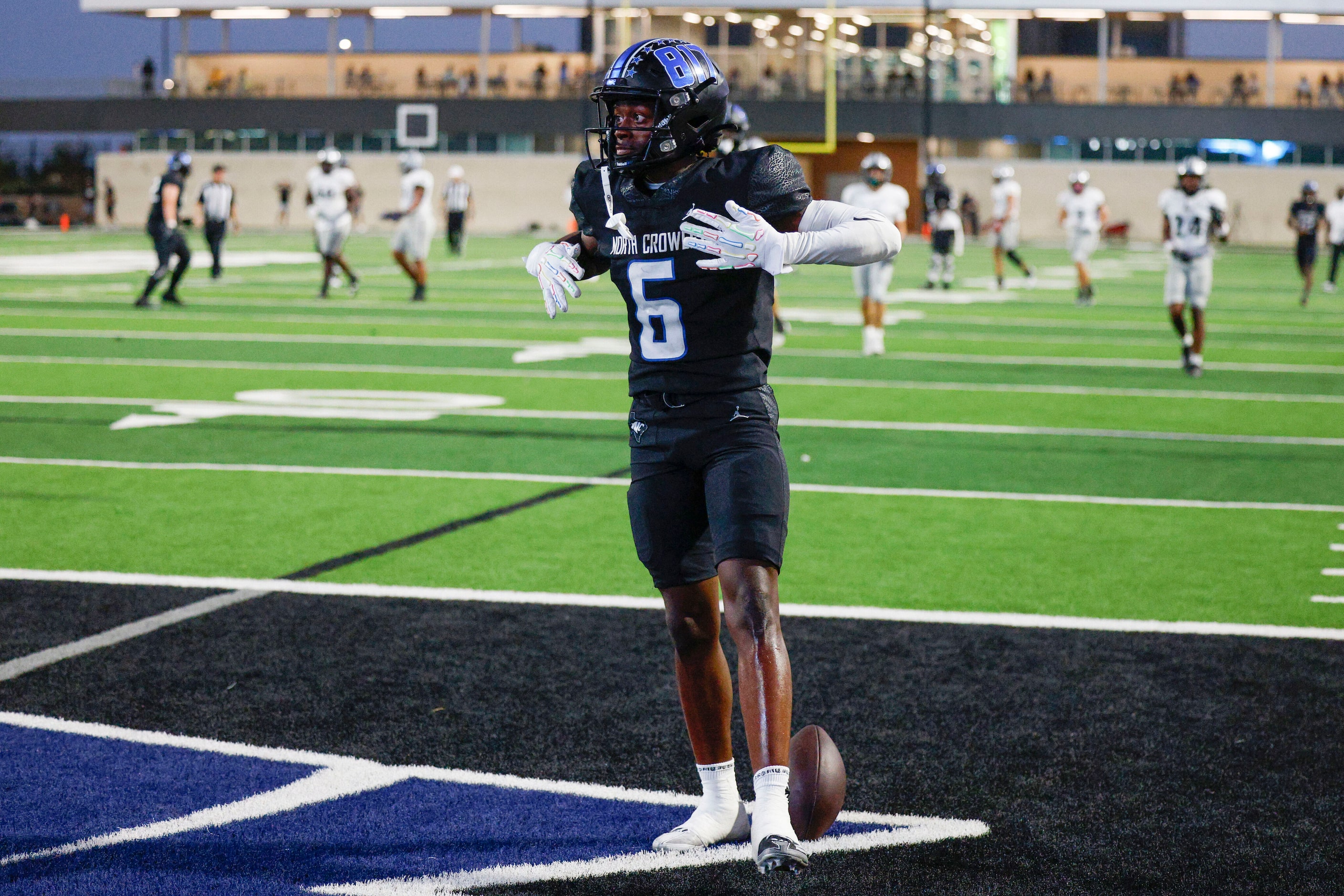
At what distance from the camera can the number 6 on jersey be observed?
3805mm

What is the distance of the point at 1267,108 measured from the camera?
2096 inches

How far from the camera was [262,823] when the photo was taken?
3840mm

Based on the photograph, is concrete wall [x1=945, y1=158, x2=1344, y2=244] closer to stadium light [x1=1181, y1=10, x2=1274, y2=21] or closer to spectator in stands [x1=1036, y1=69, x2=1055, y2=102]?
spectator in stands [x1=1036, y1=69, x2=1055, y2=102]

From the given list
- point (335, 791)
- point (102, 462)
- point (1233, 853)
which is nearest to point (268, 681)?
point (335, 791)

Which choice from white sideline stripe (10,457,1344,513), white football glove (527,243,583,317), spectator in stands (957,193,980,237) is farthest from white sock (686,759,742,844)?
spectator in stands (957,193,980,237)

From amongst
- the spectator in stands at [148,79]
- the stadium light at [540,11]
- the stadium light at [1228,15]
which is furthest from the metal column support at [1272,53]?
the spectator in stands at [148,79]

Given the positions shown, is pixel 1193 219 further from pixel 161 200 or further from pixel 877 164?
pixel 161 200

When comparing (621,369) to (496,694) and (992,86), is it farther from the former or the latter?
(992,86)

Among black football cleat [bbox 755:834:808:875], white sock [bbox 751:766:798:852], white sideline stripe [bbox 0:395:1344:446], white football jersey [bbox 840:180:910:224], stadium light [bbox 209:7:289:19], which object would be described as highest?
stadium light [bbox 209:7:289:19]

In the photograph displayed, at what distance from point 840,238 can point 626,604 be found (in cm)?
264

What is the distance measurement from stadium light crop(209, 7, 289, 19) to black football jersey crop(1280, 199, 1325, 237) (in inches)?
1711

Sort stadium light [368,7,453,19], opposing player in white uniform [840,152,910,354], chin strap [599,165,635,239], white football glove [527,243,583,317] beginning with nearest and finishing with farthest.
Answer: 1. chin strap [599,165,635,239]
2. white football glove [527,243,583,317]
3. opposing player in white uniform [840,152,910,354]
4. stadium light [368,7,453,19]

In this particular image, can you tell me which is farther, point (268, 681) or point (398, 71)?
point (398, 71)

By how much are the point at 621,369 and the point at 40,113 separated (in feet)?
185
